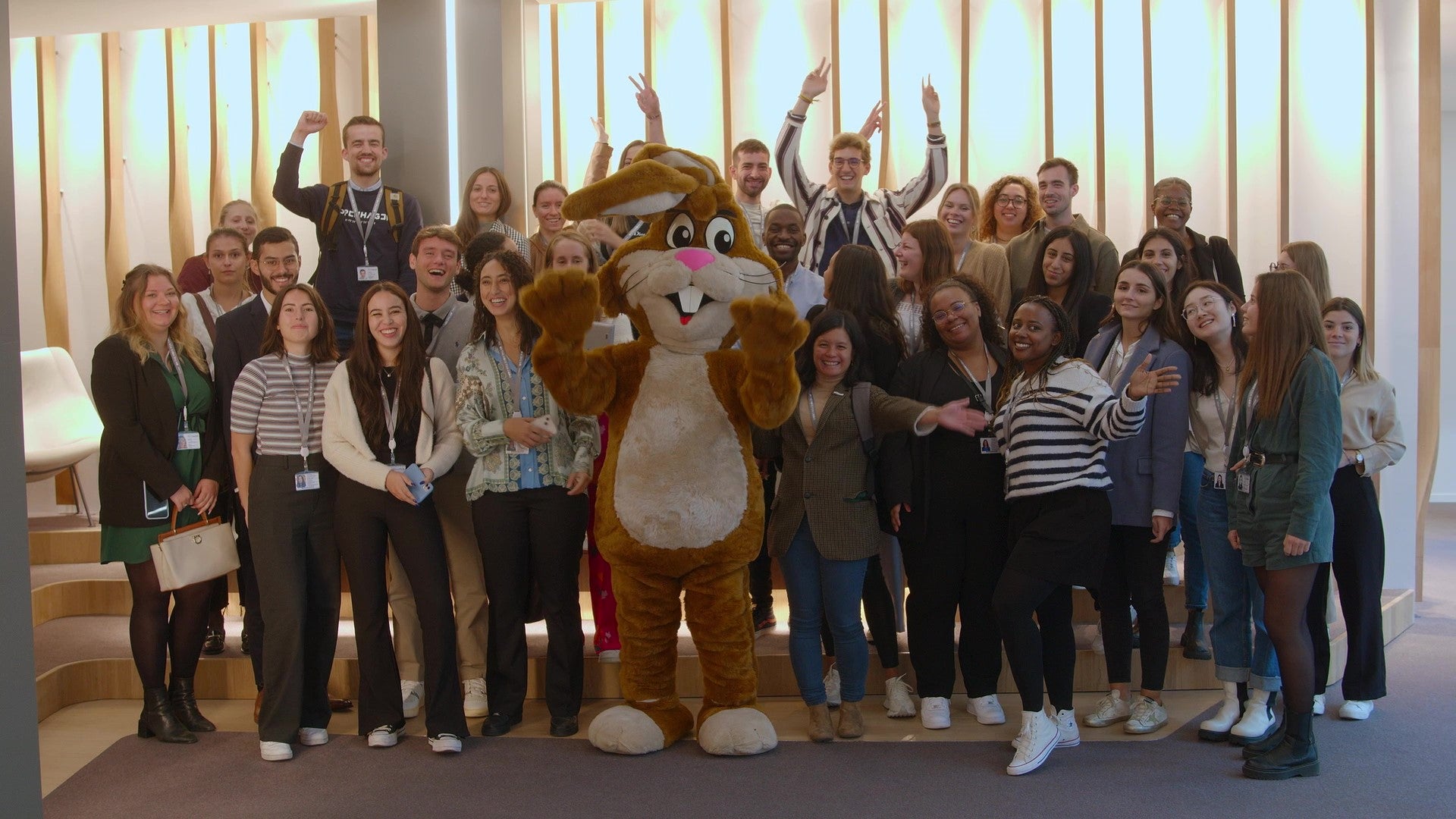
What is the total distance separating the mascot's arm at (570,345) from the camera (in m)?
3.24

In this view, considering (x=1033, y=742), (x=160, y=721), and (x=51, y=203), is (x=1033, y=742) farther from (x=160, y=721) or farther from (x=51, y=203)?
(x=51, y=203)

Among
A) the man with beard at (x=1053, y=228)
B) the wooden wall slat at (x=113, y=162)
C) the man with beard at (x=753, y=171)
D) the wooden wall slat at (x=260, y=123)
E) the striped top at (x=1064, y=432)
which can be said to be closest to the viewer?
the striped top at (x=1064, y=432)

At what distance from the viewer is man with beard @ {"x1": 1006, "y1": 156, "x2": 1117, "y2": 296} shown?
14.8 feet

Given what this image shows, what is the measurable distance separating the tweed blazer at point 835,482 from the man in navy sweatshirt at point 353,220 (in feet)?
6.62

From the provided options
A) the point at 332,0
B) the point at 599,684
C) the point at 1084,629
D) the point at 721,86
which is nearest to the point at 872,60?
the point at 721,86

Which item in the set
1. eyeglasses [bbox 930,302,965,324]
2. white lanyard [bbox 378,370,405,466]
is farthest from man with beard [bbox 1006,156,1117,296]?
white lanyard [bbox 378,370,405,466]

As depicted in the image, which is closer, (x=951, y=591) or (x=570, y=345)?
(x=570, y=345)

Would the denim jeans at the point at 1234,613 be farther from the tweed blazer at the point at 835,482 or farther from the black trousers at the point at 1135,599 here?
the tweed blazer at the point at 835,482

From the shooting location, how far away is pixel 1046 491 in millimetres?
3441

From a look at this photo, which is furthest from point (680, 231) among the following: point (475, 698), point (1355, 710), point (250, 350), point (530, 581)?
point (1355, 710)

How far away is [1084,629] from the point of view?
14.6 ft

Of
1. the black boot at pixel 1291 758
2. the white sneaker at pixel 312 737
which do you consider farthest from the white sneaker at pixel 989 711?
the white sneaker at pixel 312 737

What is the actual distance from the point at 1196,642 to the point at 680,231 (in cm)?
231

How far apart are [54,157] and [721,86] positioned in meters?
3.97
